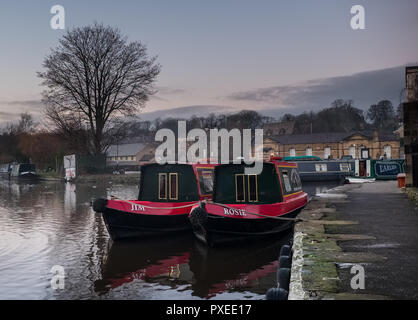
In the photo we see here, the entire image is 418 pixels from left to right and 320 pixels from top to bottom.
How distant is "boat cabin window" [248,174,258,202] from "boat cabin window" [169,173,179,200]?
8.69 feet

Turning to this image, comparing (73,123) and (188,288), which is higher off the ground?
(73,123)

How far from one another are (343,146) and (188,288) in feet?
244

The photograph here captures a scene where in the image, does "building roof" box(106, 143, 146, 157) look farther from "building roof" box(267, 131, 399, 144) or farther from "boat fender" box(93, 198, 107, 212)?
"boat fender" box(93, 198, 107, 212)

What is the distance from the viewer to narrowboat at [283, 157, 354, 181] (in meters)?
42.4

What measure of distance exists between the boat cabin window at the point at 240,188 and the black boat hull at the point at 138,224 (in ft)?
6.37

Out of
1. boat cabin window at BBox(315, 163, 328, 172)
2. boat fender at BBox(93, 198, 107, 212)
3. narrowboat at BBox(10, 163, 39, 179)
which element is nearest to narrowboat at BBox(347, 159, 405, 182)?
boat cabin window at BBox(315, 163, 328, 172)

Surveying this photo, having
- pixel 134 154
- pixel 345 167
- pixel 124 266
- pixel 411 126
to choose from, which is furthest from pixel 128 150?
pixel 124 266

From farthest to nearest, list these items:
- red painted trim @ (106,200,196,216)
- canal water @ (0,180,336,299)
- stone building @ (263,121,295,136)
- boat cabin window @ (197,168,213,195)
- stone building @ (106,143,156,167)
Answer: stone building @ (263,121,295,136), stone building @ (106,143,156,167), boat cabin window @ (197,168,213,195), red painted trim @ (106,200,196,216), canal water @ (0,180,336,299)

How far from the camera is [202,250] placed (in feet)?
40.8

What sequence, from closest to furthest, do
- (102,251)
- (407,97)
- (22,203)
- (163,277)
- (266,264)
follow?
(163,277), (266,264), (102,251), (407,97), (22,203)

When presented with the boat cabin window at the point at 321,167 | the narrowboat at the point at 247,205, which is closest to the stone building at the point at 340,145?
the boat cabin window at the point at 321,167

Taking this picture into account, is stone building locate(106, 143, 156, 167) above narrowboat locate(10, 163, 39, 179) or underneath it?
above
